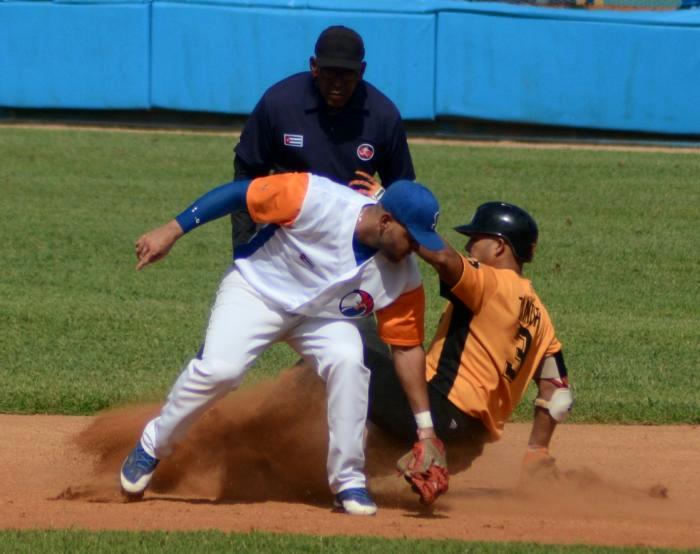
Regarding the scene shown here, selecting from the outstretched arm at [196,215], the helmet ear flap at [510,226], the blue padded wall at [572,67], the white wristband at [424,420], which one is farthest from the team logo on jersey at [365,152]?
the blue padded wall at [572,67]

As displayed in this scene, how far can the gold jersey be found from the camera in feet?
18.2

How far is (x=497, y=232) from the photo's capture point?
5.73 m

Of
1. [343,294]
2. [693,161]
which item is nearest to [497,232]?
[343,294]

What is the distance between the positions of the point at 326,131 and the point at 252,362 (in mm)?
1348

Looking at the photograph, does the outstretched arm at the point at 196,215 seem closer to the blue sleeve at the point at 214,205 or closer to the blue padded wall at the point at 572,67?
the blue sleeve at the point at 214,205

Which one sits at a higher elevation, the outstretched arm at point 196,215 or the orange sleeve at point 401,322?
the outstretched arm at point 196,215

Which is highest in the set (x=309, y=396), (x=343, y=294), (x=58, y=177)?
(x=343, y=294)

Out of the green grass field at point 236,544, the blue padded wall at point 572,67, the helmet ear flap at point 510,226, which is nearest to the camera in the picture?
the green grass field at point 236,544

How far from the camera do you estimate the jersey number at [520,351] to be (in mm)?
5602

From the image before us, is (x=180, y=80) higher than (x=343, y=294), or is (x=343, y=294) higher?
(x=343, y=294)

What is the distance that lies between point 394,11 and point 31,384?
32.3 feet

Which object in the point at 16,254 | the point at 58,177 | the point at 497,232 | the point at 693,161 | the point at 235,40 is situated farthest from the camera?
the point at 235,40

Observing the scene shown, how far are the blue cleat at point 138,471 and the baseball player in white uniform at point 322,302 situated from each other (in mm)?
18

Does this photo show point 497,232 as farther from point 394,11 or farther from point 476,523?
point 394,11
